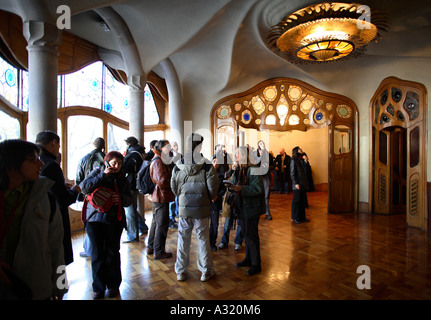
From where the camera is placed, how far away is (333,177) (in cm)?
677

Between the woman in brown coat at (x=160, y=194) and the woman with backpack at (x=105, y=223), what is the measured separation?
2.94 ft

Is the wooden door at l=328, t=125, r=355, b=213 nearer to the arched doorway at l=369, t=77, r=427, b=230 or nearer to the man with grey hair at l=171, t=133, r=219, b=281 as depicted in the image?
the arched doorway at l=369, t=77, r=427, b=230

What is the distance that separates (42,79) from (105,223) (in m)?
1.76

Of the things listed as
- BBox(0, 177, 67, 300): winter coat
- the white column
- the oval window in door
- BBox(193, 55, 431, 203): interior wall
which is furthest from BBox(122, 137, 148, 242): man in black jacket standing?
the oval window in door

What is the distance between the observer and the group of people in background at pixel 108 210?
56.1 inches

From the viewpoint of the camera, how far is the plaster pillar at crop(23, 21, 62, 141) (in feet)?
9.47

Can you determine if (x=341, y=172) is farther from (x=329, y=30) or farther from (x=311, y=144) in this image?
(x=311, y=144)

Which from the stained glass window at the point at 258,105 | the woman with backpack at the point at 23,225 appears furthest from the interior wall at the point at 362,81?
the woman with backpack at the point at 23,225

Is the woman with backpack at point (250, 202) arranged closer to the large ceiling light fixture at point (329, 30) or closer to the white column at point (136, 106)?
the large ceiling light fixture at point (329, 30)

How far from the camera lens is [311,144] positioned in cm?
1141

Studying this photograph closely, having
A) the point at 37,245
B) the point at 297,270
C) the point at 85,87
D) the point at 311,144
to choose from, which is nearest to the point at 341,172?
the point at 297,270

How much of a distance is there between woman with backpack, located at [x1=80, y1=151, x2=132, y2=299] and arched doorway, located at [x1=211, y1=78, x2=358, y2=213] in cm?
498

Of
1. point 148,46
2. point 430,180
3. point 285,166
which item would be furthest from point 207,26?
point 285,166
